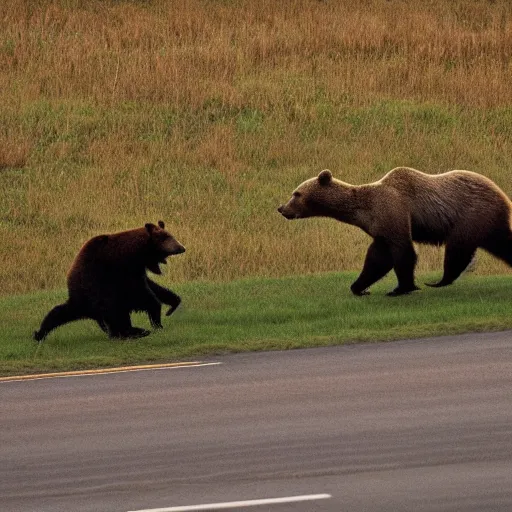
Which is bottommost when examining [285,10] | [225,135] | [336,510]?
[336,510]

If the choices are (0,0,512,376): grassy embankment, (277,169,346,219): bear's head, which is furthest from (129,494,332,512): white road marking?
(0,0,512,376): grassy embankment

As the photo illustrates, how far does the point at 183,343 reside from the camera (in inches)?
548

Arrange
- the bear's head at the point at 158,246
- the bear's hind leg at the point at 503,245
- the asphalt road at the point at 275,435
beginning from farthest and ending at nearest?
the bear's hind leg at the point at 503,245
the bear's head at the point at 158,246
the asphalt road at the point at 275,435

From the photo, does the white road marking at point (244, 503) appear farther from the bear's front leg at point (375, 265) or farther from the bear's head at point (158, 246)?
the bear's front leg at point (375, 265)

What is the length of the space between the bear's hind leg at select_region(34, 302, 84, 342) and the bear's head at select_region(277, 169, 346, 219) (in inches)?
147

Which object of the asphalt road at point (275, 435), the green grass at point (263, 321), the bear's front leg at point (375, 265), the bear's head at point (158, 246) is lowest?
the asphalt road at point (275, 435)

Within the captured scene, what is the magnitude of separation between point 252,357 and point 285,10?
2465 cm

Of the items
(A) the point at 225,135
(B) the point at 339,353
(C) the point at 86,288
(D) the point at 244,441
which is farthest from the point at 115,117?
(D) the point at 244,441

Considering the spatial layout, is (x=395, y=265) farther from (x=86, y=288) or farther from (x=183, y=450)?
(x=183, y=450)

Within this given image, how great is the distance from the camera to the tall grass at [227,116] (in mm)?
22938

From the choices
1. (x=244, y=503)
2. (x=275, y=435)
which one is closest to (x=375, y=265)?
(x=275, y=435)

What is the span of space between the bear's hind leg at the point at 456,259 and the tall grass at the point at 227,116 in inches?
126

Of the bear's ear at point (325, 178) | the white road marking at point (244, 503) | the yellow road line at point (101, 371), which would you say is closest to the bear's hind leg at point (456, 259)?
the bear's ear at point (325, 178)

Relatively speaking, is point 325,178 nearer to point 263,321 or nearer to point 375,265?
point 375,265
